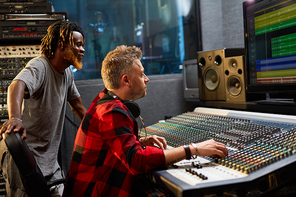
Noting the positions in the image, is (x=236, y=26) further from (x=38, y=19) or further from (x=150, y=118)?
Result: (x=38, y=19)

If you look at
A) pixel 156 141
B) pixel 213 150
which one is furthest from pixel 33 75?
pixel 213 150

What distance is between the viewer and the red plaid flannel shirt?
796 millimetres

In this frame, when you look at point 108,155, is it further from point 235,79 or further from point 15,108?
point 235,79

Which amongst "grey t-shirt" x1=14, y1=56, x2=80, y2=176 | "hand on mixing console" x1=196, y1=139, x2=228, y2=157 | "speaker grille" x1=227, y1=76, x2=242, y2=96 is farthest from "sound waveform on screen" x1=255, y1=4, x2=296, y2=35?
"grey t-shirt" x1=14, y1=56, x2=80, y2=176

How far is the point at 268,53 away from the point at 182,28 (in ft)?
4.76

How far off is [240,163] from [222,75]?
984mm

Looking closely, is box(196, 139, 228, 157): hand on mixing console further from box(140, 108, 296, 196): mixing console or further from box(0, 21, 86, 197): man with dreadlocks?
box(0, 21, 86, 197): man with dreadlocks

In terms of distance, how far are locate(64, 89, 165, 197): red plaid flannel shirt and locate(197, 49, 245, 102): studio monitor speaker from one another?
2.88 feet

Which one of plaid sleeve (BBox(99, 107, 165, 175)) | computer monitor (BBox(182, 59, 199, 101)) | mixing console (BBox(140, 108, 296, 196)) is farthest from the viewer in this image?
computer monitor (BBox(182, 59, 199, 101))

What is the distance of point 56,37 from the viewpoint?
4.94 feet

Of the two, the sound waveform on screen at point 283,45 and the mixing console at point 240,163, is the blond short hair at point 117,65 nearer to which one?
the mixing console at point 240,163

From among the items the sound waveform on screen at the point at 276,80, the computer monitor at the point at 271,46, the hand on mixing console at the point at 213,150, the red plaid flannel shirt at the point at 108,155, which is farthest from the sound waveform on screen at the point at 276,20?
the red plaid flannel shirt at the point at 108,155

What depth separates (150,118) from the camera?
230 centimetres

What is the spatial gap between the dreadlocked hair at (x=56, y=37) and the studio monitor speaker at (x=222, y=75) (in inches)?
36.1
